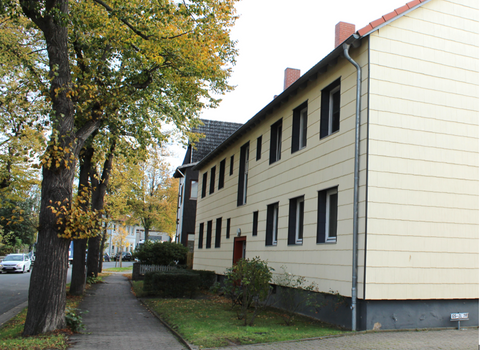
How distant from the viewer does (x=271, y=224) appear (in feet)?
49.5

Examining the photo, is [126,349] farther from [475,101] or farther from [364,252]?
[475,101]

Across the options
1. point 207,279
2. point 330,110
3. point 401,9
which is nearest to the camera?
point 401,9

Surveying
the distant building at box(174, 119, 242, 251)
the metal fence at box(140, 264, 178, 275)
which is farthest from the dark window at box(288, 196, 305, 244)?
the distant building at box(174, 119, 242, 251)

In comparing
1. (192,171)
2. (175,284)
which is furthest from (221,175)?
(192,171)

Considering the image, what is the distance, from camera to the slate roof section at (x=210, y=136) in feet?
106

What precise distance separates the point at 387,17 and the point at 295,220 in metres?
6.02

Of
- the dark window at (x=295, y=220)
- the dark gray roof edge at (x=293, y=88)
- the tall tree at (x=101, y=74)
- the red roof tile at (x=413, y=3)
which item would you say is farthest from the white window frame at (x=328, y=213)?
the tall tree at (x=101, y=74)

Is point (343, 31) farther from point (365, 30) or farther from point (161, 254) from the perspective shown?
point (161, 254)

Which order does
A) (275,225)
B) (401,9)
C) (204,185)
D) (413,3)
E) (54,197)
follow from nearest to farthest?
(54,197) → (401,9) → (413,3) → (275,225) → (204,185)

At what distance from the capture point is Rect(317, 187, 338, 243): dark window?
10969mm

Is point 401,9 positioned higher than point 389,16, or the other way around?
point 401,9

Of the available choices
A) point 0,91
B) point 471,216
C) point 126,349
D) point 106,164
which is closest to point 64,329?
point 126,349

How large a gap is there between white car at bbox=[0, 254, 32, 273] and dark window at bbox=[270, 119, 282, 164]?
1179 inches

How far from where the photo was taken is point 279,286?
13.4 m
